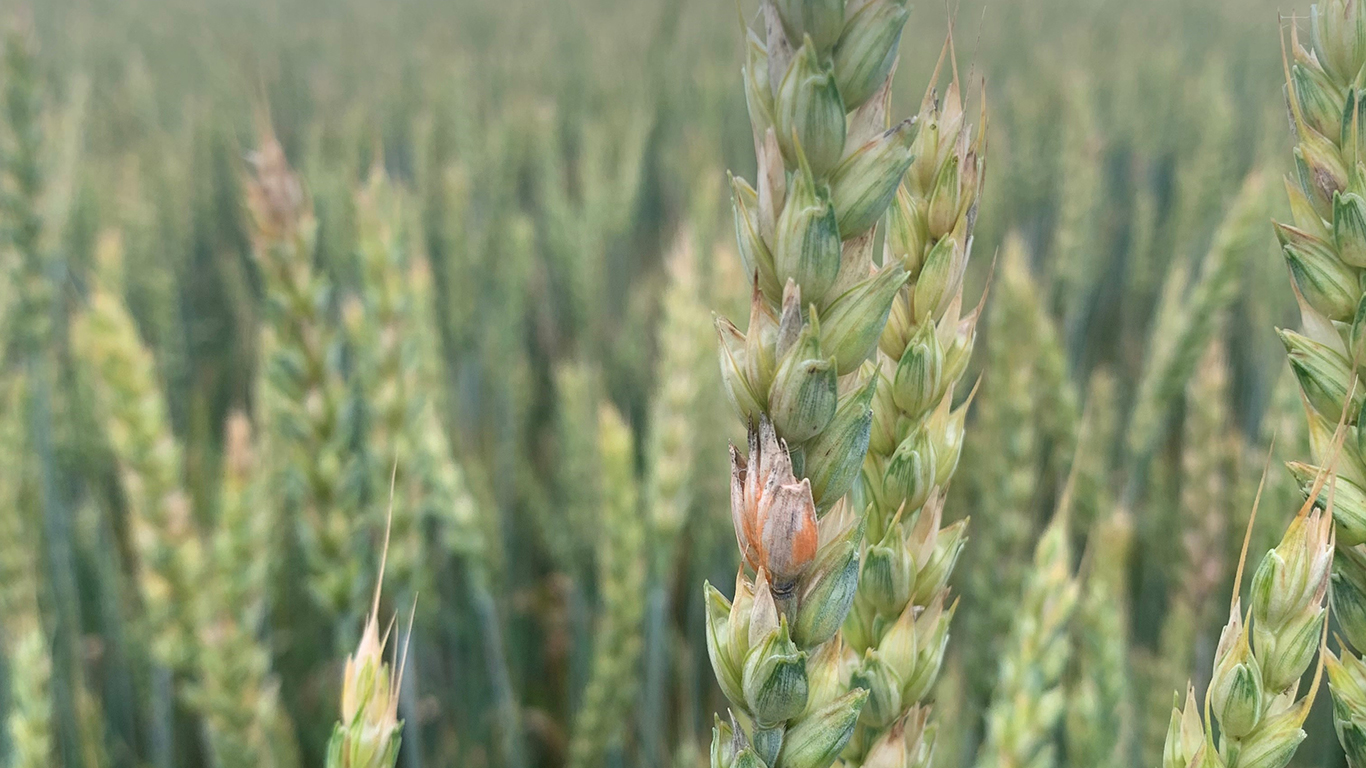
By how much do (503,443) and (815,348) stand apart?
1.69 m

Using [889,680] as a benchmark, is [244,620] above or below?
below

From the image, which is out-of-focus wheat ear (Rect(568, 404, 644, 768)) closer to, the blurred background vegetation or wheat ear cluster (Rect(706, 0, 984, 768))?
the blurred background vegetation

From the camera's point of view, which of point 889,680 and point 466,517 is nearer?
point 889,680

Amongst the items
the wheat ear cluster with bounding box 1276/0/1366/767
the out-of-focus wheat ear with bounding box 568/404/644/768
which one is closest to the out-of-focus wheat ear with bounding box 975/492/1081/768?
the wheat ear cluster with bounding box 1276/0/1366/767

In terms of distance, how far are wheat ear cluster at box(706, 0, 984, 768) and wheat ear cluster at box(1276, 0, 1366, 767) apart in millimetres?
135

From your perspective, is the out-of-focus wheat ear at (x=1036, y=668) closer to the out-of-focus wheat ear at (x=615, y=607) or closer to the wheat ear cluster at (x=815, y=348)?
the wheat ear cluster at (x=815, y=348)

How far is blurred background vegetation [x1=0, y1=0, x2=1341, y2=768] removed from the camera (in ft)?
3.53

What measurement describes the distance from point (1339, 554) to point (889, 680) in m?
0.20

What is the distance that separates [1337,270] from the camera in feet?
1.23

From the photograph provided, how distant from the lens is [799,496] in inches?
12.3

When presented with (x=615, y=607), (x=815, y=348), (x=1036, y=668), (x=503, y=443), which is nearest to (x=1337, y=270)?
(x=815, y=348)

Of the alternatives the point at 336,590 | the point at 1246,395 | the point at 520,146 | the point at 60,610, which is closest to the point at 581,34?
the point at 520,146

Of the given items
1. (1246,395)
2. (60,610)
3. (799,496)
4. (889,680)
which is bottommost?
(1246,395)

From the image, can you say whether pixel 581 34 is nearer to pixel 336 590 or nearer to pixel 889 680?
pixel 336 590
